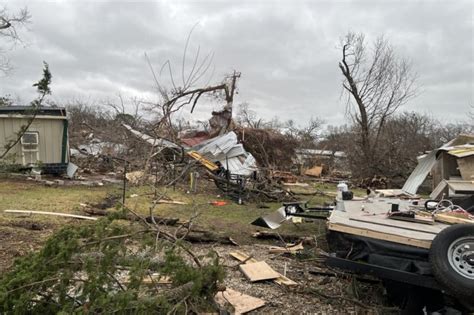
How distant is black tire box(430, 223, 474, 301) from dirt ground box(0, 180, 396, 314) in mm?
921

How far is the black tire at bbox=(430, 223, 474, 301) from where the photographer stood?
3.04 meters

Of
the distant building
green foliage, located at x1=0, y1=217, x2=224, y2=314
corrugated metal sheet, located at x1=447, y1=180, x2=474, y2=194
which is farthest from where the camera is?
the distant building

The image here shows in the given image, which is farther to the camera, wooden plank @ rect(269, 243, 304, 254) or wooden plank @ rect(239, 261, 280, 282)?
wooden plank @ rect(269, 243, 304, 254)

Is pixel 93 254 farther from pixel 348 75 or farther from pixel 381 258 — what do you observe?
pixel 348 75

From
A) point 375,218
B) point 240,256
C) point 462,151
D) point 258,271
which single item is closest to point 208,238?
point 240,256

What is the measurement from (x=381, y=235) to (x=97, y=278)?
2.50 meters

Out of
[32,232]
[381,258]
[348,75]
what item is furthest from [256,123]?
[381,258]

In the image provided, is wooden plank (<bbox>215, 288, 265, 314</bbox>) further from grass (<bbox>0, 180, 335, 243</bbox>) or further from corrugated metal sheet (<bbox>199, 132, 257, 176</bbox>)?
corrugated metal sheet (<bbox>199, 132, 257, 176</bbox>)

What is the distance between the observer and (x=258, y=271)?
4988 mm

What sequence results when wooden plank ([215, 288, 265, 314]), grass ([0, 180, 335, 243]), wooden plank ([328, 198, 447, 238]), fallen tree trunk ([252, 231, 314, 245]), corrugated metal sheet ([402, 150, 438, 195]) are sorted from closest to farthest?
1. wooden plank ([328, 198, 447, 238])
2. wooden plank ([215, 288, 265, 314])
3. fallen tree trunk ([252, 231, 314, 245])
4. grass ([0, 180, 335, 243])
5. corrugated metal sheet ([402, 150, 438, 195])

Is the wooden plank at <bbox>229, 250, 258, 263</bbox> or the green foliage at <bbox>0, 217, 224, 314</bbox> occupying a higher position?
the green foliage at <bbox>0, 217, 224, 314</bbox>

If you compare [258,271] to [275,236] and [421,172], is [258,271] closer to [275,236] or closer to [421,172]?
[275,236]


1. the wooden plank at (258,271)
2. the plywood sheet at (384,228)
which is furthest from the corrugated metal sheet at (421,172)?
the wooden plank at (258,271)

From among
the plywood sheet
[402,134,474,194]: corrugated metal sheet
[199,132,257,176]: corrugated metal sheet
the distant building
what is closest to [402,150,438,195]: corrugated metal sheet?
[402,134,474,194]: corrugated metal sheet
